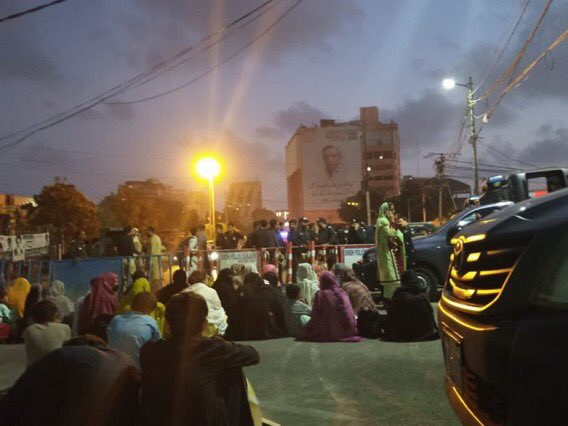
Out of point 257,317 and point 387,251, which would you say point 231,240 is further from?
point 387,251

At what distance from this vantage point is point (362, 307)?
9.57m

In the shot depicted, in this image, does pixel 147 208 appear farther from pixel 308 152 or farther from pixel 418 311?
pixel 418 311

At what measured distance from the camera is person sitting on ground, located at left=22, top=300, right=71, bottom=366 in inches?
211

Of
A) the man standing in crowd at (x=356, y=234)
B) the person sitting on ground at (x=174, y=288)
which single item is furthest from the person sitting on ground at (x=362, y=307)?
the man standing in crowd at (x=356, y=234)

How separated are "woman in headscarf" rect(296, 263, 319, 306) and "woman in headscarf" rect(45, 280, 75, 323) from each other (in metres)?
4.42

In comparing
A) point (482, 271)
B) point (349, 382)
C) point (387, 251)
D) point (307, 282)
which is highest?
point (387, 251)

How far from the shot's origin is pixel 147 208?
244 feet

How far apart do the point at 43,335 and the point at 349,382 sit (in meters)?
3.24

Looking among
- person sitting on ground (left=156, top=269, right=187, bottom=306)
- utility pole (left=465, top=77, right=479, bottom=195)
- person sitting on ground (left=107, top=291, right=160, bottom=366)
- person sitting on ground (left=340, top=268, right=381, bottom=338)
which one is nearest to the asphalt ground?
person sitting on ground (left=340, top=268, right=381, bottom=338)

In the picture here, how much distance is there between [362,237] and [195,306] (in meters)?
12.9

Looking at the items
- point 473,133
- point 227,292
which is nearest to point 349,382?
point 227,292

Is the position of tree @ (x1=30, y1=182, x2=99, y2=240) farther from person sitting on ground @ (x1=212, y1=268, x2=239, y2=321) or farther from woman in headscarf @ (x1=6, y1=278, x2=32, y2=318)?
person sitting on ground @ (x1=212, y1=268, x2=239, y2=321)

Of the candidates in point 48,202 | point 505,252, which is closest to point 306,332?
point 505,252

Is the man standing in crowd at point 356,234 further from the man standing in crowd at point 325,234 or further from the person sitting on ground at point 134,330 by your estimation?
the person sitting on ground at point 134,330
